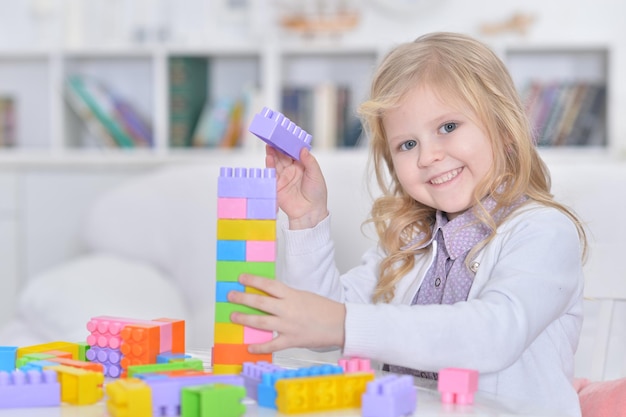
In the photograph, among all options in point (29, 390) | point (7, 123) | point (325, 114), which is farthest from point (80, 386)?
point (7, 123)

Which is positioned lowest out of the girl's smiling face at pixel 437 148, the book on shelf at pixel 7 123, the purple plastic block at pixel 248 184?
A: the purple plastic block at pixel 248 184

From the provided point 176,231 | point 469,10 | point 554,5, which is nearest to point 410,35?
point 469,10

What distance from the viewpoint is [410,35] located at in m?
3.02

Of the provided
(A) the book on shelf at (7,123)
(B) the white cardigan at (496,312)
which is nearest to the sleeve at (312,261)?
(B) the white cardigan at (496,312)

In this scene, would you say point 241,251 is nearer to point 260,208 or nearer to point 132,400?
point 260,208

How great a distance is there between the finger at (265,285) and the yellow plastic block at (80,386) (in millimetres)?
147

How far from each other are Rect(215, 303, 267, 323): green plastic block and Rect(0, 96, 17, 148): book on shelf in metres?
2.75

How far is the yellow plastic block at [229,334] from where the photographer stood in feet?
2.57

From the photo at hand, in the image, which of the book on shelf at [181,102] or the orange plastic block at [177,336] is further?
the book on shelf at [181,102]

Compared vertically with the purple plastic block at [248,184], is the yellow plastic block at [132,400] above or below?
below

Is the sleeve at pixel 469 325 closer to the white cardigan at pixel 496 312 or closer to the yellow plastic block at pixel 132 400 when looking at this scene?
the white cardigan at pixel 496 312

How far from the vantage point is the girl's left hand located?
0.77m

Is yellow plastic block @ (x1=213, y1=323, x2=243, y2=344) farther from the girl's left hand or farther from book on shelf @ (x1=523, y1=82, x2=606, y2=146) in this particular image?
book on shelf @ (x1=523, y1=82, x2=606, y2=146)

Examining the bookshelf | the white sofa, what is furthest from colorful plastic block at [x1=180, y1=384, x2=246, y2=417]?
the bookshelf
